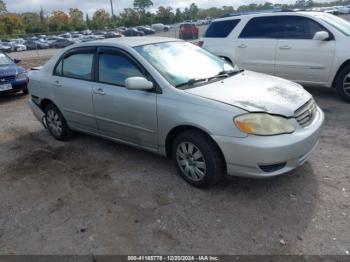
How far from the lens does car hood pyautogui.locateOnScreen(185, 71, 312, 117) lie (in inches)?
133

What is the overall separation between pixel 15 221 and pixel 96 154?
5.56 feet

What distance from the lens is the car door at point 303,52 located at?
642 centimetres

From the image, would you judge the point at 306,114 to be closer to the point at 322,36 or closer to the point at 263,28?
the point at 322,36

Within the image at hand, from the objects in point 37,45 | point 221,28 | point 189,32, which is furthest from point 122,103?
point 37,45

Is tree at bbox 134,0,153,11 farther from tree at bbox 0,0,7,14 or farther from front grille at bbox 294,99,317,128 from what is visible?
front grille at bbox 294,99,317,128

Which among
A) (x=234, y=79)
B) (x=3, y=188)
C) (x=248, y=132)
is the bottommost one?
(x=3, y=188)

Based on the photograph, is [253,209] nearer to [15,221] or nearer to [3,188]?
[15,221]

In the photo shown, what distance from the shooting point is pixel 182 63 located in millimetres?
4164

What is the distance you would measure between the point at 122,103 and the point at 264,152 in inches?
74.5

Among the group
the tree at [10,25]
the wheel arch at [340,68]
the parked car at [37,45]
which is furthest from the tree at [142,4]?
the wheel arch at [340,68]

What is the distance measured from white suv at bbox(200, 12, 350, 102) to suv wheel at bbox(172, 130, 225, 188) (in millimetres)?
4101

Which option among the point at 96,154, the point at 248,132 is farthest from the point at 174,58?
the point at 96,154

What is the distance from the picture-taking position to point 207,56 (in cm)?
464

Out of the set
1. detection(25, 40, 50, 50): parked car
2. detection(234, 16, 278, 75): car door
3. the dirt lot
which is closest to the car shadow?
the dirt lot
